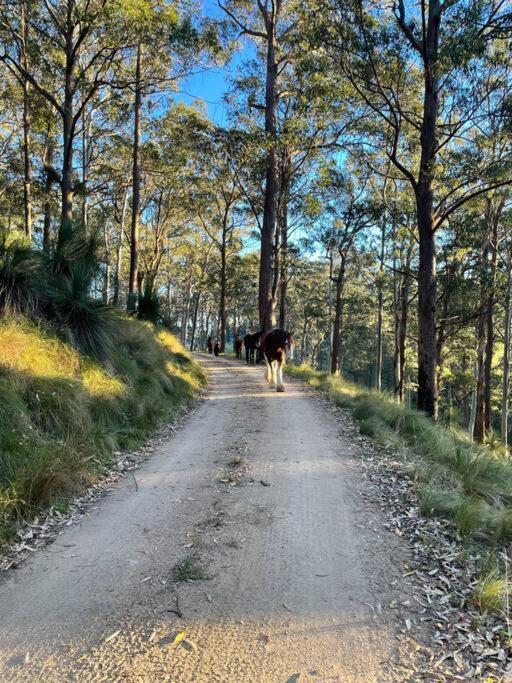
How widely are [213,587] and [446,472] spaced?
4132 mm

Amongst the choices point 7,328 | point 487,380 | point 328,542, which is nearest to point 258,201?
point 487,380

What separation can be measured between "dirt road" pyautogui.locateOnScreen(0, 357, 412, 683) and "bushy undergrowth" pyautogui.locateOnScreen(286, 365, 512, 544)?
0.82 m

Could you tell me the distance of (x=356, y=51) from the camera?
12.2m

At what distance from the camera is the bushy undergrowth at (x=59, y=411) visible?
4.36m

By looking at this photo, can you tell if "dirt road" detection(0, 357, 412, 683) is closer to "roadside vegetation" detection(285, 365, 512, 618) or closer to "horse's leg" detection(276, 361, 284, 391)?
"roadside vegetation" detection(285, 365, 512, 618)

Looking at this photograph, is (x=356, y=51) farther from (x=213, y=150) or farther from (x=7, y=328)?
(x=7, y=328)

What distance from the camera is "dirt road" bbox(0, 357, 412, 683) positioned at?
100 inches

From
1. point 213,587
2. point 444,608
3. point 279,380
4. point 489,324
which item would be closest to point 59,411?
point 213,587

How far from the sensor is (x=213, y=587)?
3.22 meters

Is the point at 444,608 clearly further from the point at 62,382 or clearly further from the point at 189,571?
the point at 62,382

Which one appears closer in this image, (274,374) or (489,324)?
(274,374)

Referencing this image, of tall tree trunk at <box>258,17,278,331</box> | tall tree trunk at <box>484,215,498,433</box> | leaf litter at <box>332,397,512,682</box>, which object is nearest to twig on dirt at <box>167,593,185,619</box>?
leaf litter at <box>332,397,512,682</box>

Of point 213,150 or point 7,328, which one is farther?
point 213,150

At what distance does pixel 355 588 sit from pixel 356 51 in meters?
13.3
